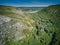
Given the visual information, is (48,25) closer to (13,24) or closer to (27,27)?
(27,27)

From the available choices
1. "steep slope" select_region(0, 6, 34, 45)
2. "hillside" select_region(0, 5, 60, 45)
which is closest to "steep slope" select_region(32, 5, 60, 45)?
"hillside" select_region(0, 5, 60, 45)

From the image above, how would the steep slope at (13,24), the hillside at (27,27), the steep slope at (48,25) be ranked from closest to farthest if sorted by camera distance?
1. the steep slope at (13,24)
2. the hillside at (27,27)
3. the steep slope at (48,25)

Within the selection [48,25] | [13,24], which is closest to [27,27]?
[13,24]

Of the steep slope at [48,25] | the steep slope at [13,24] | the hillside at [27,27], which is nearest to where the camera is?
the steep slope at [13,24]

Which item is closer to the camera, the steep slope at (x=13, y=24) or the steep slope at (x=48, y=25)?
the steep slope at (x=13, y=24)

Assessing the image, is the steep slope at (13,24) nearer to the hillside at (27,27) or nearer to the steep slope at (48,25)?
the hillside at (27,27)

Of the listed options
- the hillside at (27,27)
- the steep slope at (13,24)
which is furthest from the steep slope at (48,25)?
the steep slope at (13,24)

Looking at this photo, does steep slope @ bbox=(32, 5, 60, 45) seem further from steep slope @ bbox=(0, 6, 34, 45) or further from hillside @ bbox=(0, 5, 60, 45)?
steep slope @ bbox=(0, 6, 34, 45)

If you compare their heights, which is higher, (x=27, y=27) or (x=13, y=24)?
(x=13, y=24)

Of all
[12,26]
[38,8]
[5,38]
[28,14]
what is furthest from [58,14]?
[5,38]
